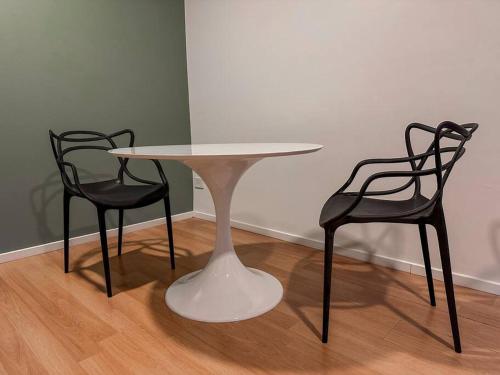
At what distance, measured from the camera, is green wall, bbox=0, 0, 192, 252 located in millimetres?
2072

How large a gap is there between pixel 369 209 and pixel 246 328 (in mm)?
670

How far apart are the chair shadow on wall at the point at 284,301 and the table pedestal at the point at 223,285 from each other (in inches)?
1.8

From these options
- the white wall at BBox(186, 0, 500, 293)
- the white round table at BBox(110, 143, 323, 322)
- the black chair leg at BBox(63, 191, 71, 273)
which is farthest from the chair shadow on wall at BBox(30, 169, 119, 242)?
the white wall at BBox(186, 0, 500, 293)

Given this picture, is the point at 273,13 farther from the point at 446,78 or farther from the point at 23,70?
the point at 23,70

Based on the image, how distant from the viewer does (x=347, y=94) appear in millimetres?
1960

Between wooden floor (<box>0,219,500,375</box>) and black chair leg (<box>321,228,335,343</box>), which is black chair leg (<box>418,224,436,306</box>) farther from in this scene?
black chair leg (<box>321,228,335,343</box>)

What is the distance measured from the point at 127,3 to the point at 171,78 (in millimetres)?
597

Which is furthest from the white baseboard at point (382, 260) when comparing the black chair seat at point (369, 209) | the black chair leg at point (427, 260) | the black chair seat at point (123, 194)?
the black chair seat at point (123, 194)

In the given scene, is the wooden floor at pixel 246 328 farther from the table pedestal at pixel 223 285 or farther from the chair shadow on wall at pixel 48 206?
the chair shadow on wall at pixel 48 206

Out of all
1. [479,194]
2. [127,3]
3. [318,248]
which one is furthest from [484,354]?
[127,3]

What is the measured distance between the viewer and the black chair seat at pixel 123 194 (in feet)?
5.37

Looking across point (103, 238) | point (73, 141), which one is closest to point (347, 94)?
point (103, 238)

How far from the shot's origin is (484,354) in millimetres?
1193

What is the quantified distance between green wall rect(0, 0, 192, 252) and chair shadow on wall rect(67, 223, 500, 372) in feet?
1.42
